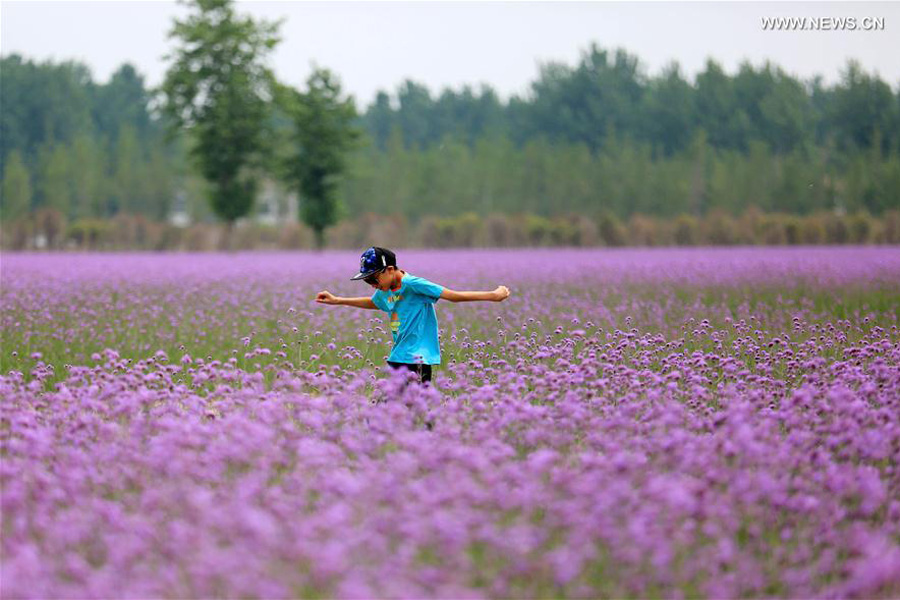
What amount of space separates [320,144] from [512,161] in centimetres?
2371

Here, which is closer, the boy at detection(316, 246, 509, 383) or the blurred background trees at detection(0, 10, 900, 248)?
the boy at detection(316, 246, 509, 383)

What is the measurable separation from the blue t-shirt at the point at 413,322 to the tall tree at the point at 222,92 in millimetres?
31748

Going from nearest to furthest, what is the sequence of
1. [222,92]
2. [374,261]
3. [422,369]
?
[374,261], [422,369], [222,92]

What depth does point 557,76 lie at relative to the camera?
294 feet

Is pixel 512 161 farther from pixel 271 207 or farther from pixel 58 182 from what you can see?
pixel 271 207

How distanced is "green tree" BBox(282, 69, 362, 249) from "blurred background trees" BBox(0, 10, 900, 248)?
0.10 metres

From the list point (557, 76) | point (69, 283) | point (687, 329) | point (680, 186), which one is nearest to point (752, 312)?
point (687, 329)

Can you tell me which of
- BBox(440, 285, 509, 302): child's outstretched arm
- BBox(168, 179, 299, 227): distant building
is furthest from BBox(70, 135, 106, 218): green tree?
BBox(440, 285, 509, 302): child's outstretched arm

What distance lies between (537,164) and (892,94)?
75.2 feet

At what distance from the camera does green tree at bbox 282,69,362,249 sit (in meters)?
40.3

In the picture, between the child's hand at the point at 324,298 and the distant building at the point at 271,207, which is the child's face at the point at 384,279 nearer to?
the child's hand at the point at 324,298

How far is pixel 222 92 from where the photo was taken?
125 feet

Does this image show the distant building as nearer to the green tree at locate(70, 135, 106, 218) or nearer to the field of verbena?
the green tree at locate(70, 135, 106, 218)

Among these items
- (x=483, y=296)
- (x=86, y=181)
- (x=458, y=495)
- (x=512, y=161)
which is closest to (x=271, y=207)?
(x=86, y=181)
